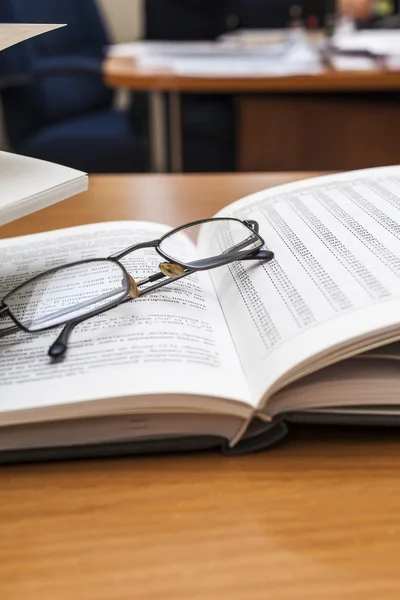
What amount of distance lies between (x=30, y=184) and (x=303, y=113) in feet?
4.26

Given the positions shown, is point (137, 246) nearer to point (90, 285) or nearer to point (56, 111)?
point (90, 285)

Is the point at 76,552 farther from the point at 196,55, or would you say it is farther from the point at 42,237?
the point at 196,55

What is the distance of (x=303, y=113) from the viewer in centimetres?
160

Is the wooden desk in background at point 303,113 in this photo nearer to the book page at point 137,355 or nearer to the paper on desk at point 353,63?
the paper on desk at point 353,63

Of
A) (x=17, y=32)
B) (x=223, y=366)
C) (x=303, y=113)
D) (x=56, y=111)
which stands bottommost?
(x=56, y=111)

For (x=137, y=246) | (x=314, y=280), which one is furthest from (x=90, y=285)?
(x=314, y=280)

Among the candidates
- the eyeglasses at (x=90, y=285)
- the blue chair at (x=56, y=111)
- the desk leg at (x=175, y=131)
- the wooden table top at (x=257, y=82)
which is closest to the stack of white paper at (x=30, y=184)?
the eyeglasses at (x=90, y=285)

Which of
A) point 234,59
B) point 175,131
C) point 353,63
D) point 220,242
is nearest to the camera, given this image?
point 220,242

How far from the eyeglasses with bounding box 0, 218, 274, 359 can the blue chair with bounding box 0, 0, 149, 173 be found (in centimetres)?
150

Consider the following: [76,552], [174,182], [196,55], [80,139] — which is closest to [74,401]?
[76,552]

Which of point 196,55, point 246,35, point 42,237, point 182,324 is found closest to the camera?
point 182,324

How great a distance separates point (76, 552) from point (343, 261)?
0.25 metres

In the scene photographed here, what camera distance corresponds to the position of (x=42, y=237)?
0.58m

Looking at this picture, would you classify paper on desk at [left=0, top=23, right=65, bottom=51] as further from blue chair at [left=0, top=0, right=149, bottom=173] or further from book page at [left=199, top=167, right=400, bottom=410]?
blue chair at [left=0, top=0, right=149, bottom=173]
